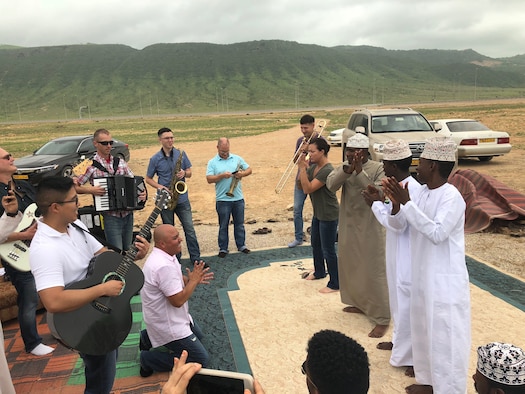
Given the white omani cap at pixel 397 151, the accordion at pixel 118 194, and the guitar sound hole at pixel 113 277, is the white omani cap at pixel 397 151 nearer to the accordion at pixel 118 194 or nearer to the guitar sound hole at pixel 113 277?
the guitar sound hole at pixel 113 277

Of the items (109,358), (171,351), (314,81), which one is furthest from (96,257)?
(314,81)

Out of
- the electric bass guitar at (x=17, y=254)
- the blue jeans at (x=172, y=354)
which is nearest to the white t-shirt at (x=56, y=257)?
the blue jeans at (x=172, y=354)

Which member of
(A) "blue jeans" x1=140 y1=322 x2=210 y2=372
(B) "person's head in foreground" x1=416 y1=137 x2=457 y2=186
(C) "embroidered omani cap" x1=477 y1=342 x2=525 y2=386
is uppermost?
(B) "person's head in foreground" x1=416 y1=137 x2=457 y2=186

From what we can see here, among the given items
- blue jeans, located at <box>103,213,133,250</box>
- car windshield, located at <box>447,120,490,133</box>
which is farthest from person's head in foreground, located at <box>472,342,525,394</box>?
car windshield, located at <box>447,120,490,133</box>

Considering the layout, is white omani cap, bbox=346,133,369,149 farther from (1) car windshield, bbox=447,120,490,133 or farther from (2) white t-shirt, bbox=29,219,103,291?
(1) car windshield, bbox=447,120,490,133

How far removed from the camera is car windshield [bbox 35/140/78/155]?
1620 cm

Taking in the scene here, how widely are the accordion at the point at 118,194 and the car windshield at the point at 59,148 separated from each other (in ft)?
39.1

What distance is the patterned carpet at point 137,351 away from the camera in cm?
383

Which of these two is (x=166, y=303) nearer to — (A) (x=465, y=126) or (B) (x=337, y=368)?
(B) (x=337, y=368)

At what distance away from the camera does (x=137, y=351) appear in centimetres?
441

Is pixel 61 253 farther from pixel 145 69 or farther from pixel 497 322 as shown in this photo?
pixel 145 69

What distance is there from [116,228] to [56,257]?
10.1 ft

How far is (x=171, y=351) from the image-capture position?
12.8 feet

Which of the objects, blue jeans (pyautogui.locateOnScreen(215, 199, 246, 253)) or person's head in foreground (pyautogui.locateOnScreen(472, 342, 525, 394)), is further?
blue jeans (pyautogui.locateOnScreen(215, 199, 246, 253))
